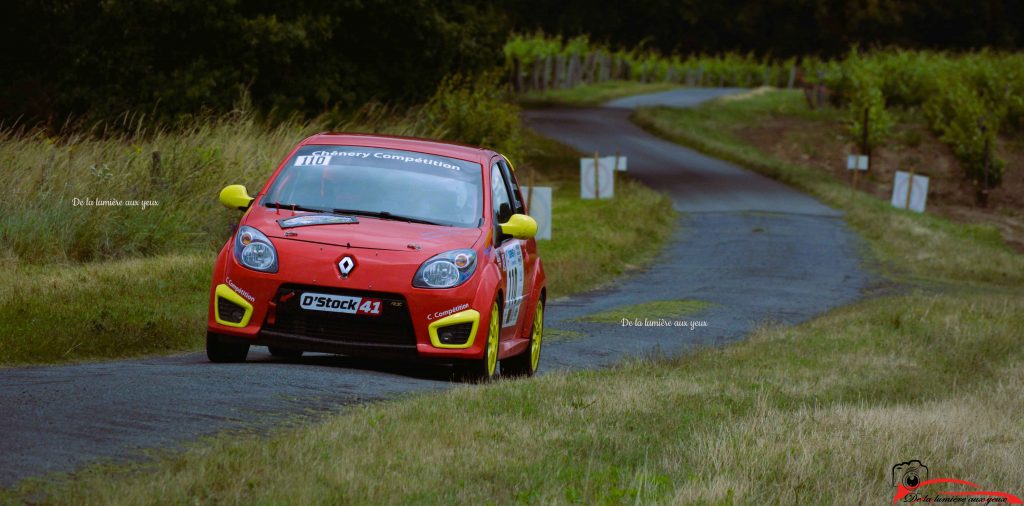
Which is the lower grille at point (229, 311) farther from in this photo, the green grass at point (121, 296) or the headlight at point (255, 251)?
the green grass at point (121, 296)

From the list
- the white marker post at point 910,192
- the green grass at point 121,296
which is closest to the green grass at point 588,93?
the white marker post at point 910,192

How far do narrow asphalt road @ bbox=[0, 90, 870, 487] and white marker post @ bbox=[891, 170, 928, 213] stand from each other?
2616 mm

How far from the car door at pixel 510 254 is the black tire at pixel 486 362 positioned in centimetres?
25

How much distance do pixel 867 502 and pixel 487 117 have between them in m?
27.7

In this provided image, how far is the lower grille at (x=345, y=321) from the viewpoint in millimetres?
10484

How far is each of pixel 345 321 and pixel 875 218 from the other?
29.6 metres

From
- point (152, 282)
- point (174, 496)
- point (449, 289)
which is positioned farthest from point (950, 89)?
point (174, 496)

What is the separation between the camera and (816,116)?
65.6 m

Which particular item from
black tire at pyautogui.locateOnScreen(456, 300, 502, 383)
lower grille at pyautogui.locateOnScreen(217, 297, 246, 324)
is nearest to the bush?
black tire at pyautogui.locateOnScreen(456, 300, 502, 383)

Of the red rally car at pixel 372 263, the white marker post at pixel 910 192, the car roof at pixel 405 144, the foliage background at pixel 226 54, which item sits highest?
the car roof at pixel 405 144

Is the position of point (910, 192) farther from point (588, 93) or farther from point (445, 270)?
point (445, 270)

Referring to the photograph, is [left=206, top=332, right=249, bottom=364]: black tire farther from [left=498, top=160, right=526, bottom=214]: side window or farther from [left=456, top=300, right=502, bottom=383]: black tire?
[left=498, top=160, right=526, bottom=214]: side window

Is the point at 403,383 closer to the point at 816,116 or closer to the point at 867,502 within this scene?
the point at 867,502

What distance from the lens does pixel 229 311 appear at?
10680mm
